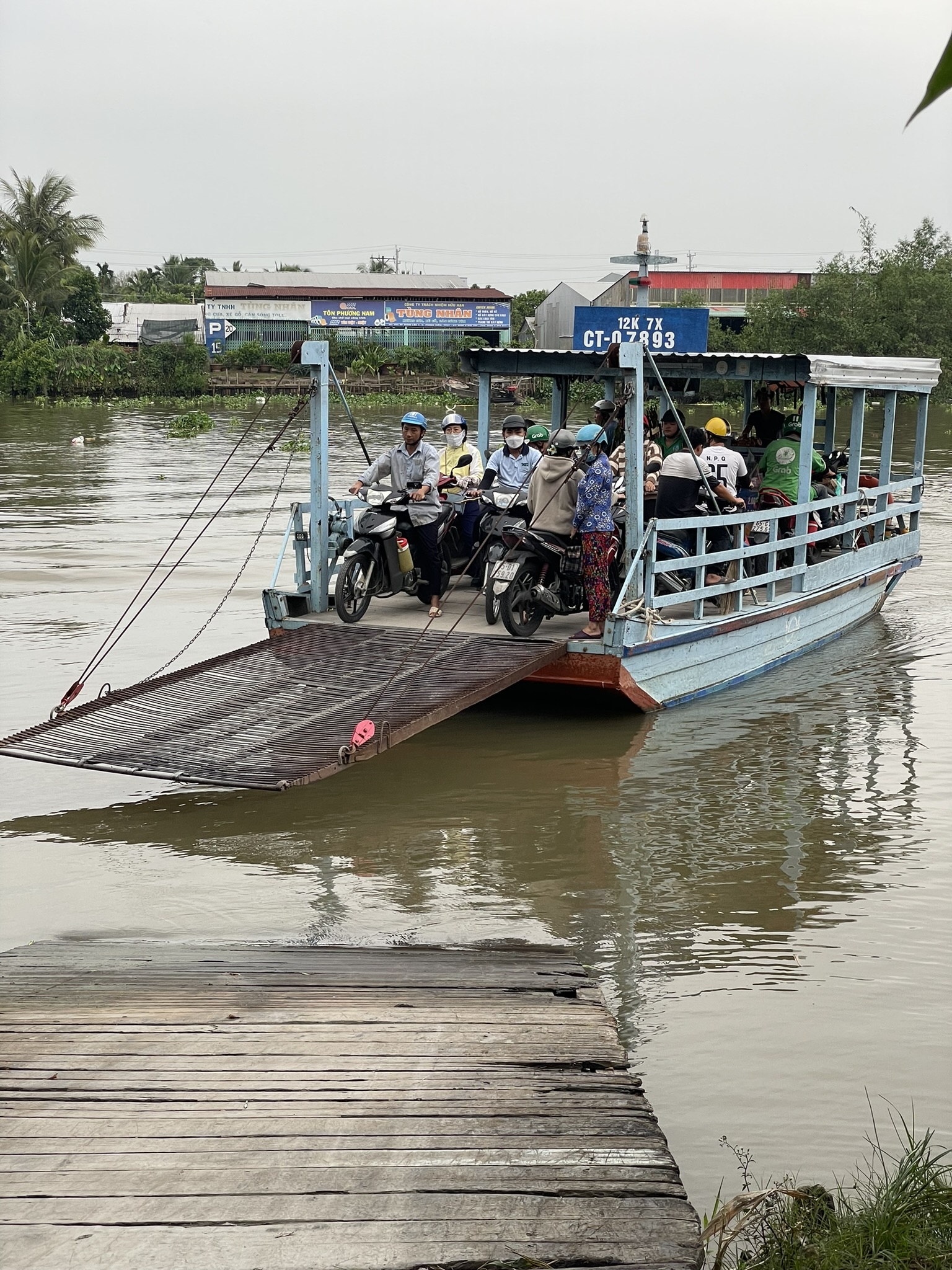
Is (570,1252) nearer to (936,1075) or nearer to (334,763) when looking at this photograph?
(936,1075)

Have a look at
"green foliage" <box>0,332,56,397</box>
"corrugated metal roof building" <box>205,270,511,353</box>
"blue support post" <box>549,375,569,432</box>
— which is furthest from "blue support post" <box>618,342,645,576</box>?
"corrugated metal roof building" <box>205,270,511,353</box>

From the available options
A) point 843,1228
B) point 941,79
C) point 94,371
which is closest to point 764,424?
point 843,1228

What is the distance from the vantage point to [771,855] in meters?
7.00

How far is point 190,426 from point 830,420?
26284 mm

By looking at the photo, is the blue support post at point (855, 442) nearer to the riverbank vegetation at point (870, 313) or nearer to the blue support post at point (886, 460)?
the blue support post at point (886, 460)

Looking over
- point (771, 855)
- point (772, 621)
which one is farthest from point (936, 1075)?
point (772, 621)

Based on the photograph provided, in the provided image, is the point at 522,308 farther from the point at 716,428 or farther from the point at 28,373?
the point at 716,428

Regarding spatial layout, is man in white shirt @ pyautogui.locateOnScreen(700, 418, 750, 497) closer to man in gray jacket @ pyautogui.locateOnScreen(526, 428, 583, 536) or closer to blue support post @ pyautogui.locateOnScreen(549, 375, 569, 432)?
man in gray jacket @ pyautogui.locateOnScreen(526, 428, 583, 536)

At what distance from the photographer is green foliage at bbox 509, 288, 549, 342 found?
65062 millimetres

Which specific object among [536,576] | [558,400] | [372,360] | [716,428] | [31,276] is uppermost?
[31,276]

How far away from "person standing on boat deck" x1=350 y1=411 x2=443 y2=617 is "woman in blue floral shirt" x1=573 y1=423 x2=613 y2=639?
1122 millimetres

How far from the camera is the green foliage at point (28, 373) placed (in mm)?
49031

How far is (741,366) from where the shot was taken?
34.3 ft

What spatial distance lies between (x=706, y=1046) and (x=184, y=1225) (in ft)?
8.37
